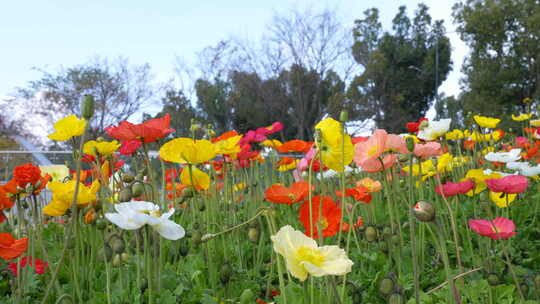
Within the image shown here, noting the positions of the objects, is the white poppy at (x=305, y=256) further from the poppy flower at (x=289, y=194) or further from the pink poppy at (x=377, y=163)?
the pink poppy at (x=377, y=163)

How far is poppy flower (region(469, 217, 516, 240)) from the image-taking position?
975 mm

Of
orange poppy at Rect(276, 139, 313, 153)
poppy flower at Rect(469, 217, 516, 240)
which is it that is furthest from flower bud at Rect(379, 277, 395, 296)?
orange poppy at Rect(276, 139, 313, 153)

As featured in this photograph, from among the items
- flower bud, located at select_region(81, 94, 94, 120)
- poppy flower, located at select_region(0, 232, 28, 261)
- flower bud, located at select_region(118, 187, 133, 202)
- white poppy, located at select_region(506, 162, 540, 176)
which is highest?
flower bud, located at select_region(81, 94, 94, 120)

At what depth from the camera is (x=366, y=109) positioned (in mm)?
19469

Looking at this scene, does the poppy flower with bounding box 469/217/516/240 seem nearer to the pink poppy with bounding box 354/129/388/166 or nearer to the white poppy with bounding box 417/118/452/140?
the pink poppy with bounding box 354/129/388/166

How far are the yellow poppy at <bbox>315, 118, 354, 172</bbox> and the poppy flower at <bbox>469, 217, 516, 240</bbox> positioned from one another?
1.09 feet

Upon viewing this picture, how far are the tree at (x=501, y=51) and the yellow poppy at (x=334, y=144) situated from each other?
1494 centimetres

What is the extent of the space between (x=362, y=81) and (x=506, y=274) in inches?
709

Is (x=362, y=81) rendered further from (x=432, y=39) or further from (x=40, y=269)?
(x=40, y=269)

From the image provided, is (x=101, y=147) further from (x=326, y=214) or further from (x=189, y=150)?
(x=326, y=214)

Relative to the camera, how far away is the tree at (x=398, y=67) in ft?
63.8

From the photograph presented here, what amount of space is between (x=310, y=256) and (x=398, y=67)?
72.2 feet

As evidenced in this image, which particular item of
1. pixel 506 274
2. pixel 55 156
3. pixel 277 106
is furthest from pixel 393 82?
pixel 506 274

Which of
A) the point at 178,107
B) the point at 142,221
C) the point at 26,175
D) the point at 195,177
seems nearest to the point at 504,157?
the point at 195,177
